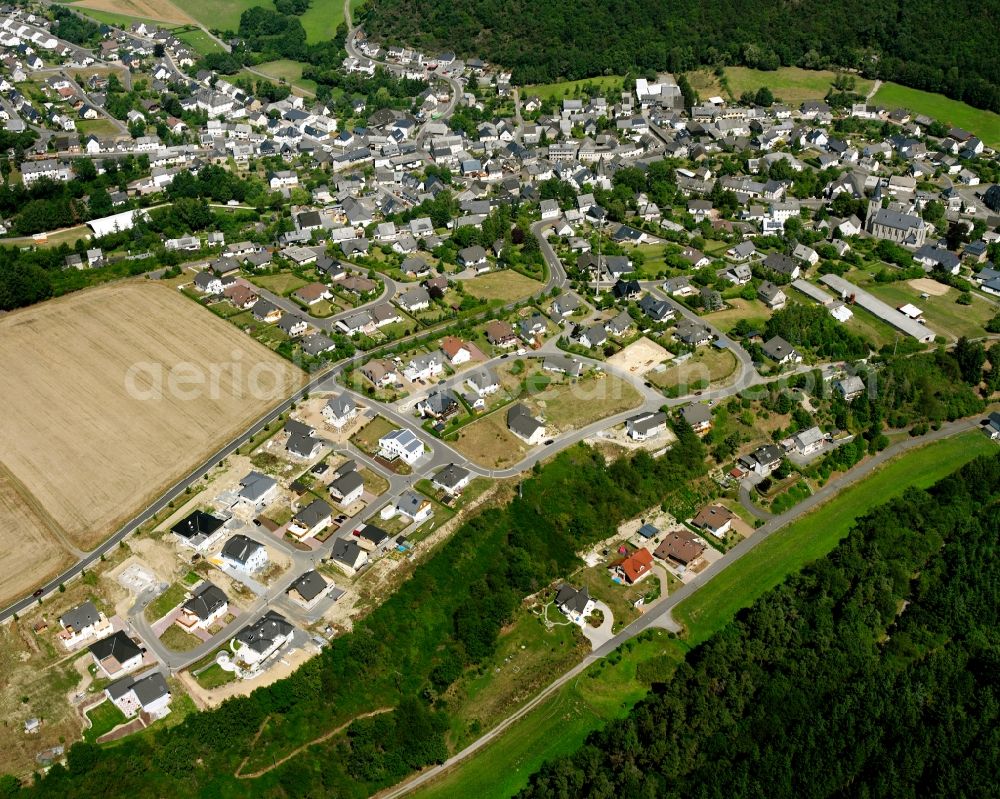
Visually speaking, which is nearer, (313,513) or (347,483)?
(313,513)

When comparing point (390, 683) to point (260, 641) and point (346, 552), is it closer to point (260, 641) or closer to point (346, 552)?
point (260, 641)

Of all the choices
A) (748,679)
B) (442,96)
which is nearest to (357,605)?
(748,679)

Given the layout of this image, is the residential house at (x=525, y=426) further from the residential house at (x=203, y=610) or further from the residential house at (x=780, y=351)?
the residential house at (x=203, y=610)

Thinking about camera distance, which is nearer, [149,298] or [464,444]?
[464,444]

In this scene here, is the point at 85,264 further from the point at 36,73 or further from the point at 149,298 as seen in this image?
the point at 36,73

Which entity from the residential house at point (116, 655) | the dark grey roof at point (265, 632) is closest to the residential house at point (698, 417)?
the dark grey roof at point (265, 632)

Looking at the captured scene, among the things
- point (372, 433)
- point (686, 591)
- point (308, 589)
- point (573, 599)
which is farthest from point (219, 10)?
point (686, 591)
